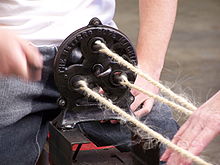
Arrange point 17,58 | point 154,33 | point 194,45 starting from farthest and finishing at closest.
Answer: point 194,45 < point 154,33 < point 17,58

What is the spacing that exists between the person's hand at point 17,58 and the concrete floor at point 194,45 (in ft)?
5.91

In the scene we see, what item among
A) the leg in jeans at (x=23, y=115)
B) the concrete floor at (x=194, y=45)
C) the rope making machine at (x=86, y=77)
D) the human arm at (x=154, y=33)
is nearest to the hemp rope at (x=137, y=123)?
the rope making machine at (x=86, y=77)

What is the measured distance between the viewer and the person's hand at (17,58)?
79cm

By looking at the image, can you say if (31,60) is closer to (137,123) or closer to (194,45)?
(137,123)

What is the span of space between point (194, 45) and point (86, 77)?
322 cm

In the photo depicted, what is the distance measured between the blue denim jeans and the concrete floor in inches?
58.2

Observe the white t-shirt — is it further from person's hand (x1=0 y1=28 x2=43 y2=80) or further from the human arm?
person's hand (x1=0 y1=28 x2=43 y2=80)

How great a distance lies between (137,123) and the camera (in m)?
0.92

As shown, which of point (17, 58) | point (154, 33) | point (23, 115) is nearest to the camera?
point (17, 58)

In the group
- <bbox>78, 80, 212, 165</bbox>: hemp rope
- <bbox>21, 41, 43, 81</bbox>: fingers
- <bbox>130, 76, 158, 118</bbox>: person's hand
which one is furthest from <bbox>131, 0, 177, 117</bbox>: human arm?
<bbox>21, 41, 43, 81</bbox>: fingers

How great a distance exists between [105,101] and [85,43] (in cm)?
10

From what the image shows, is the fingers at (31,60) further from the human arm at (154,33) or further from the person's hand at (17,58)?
the human arm at (154,33)

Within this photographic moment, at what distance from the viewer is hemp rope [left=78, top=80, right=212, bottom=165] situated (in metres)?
0.83

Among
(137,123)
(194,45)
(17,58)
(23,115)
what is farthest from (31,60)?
(194,45)
